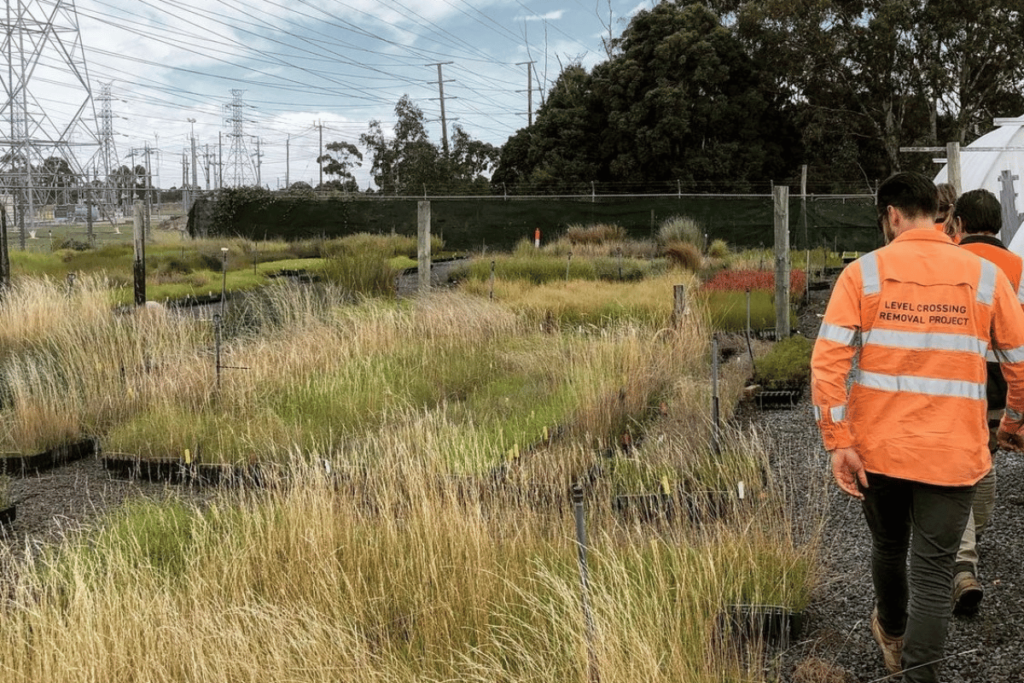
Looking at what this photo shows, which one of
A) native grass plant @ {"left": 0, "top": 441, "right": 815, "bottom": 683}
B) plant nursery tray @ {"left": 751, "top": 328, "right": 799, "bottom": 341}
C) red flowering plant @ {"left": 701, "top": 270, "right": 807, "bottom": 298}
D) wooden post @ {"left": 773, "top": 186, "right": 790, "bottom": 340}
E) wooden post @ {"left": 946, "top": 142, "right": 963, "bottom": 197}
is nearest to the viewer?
native grass plant @ {"left": 0, "top": 441, "right": 815, "bottom": 683}

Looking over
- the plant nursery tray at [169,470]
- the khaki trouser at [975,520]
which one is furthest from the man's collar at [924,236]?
the plant nursery tray at [169,470]

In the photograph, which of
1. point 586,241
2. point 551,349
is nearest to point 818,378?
point 551,349

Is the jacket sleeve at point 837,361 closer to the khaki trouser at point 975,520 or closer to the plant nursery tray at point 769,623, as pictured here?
the plant nursery tray at point 769,623

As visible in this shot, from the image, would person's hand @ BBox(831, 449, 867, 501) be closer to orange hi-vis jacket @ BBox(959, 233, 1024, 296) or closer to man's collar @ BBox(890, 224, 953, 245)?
man's collar @ BBox(890, 224, 953, 245)

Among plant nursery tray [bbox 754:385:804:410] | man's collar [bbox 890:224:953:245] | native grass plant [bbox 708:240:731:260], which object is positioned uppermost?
native grass plant [bbox 708:240:731:260]

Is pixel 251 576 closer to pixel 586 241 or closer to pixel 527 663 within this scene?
pixel 527 663

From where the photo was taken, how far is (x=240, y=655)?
3129 mm

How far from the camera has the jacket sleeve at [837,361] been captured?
2922 mm

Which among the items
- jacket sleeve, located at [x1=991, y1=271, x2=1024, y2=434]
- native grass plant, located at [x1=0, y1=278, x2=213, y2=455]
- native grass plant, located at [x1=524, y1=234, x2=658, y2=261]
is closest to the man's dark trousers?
jacket sleeve, located at [x1=991, y1=271, x2=1024, y2=434]

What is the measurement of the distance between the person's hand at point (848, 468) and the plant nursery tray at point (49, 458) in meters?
5.29

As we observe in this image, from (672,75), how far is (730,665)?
106 feet

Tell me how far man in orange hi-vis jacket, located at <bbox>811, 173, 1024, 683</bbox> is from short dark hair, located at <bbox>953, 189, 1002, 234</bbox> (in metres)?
1.01

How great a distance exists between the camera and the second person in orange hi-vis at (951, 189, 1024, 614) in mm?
3770

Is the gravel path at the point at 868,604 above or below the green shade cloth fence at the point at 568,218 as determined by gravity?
below
